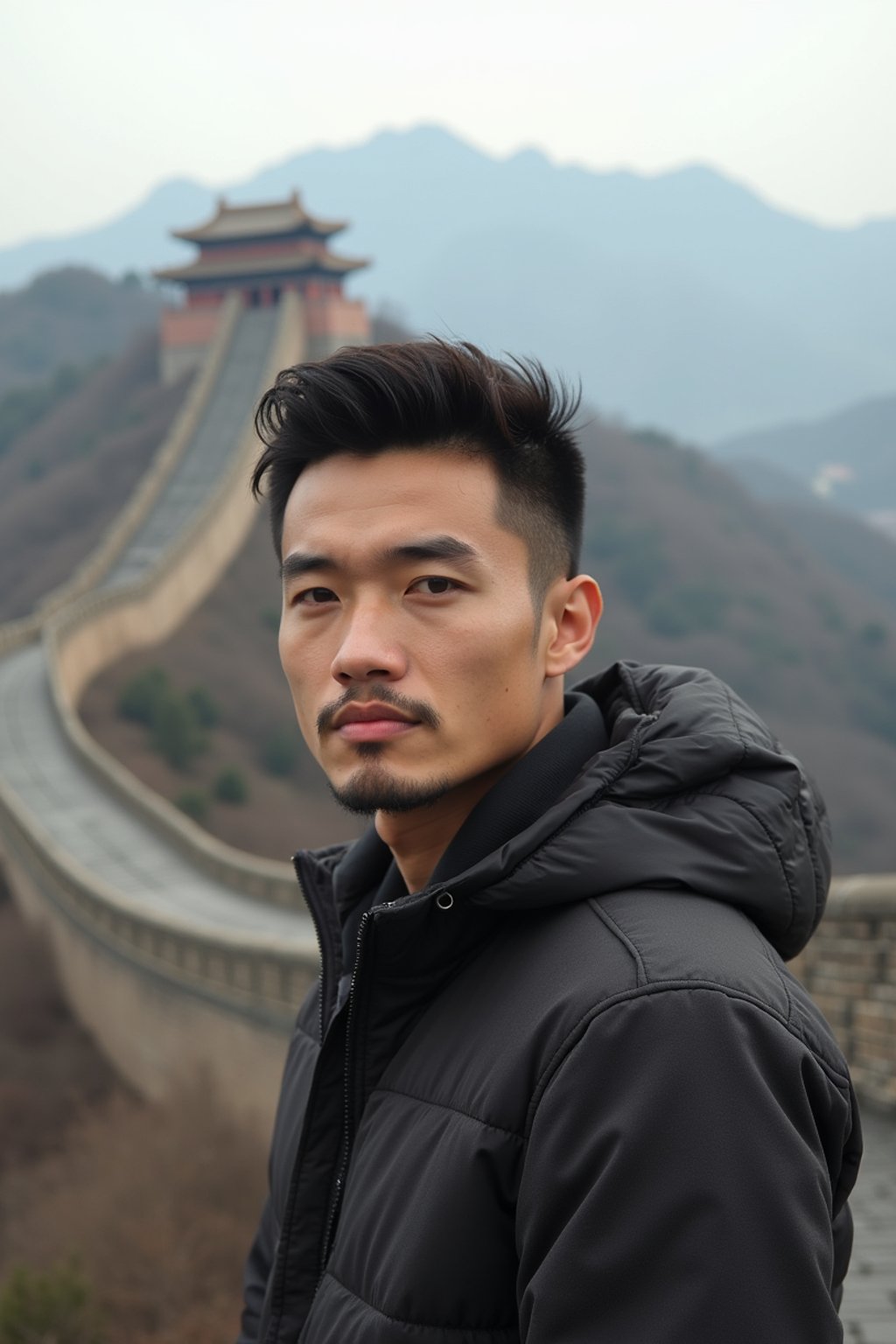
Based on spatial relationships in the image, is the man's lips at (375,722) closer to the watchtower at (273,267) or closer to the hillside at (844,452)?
the watchtower at (273,267)

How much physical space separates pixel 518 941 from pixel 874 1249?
3.49m

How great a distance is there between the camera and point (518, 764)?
1.87 m

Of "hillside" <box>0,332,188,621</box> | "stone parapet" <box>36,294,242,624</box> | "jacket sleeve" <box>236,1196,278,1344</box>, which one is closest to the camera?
"jacket sleeve" <box>236,1196,278,1344</box>

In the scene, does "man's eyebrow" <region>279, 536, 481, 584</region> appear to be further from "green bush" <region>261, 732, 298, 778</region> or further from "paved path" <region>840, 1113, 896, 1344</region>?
"green bush" <region>261, 732, 298, 778</region>

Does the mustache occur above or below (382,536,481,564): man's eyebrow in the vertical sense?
below

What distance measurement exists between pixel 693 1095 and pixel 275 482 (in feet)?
3.93

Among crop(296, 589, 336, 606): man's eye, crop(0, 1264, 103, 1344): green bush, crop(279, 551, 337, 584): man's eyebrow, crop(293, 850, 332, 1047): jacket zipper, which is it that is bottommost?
crop(0, 1264, 103, 1344): green bush

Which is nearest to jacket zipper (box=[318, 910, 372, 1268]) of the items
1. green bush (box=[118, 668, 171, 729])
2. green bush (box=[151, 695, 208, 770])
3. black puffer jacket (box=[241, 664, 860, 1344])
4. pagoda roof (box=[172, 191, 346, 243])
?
A: black puffer jacket (box=[241, 664, 860, 1344])

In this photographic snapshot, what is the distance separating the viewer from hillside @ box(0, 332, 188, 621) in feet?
141

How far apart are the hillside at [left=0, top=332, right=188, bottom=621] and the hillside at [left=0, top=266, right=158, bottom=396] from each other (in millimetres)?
16021

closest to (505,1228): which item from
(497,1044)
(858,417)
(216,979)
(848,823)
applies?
(497,1044)

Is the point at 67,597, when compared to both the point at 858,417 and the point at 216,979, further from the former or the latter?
the point at 858,417

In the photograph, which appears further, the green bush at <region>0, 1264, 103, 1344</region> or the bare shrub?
the bare shrub

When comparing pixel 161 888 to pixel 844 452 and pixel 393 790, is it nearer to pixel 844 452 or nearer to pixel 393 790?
pixel 393 790
